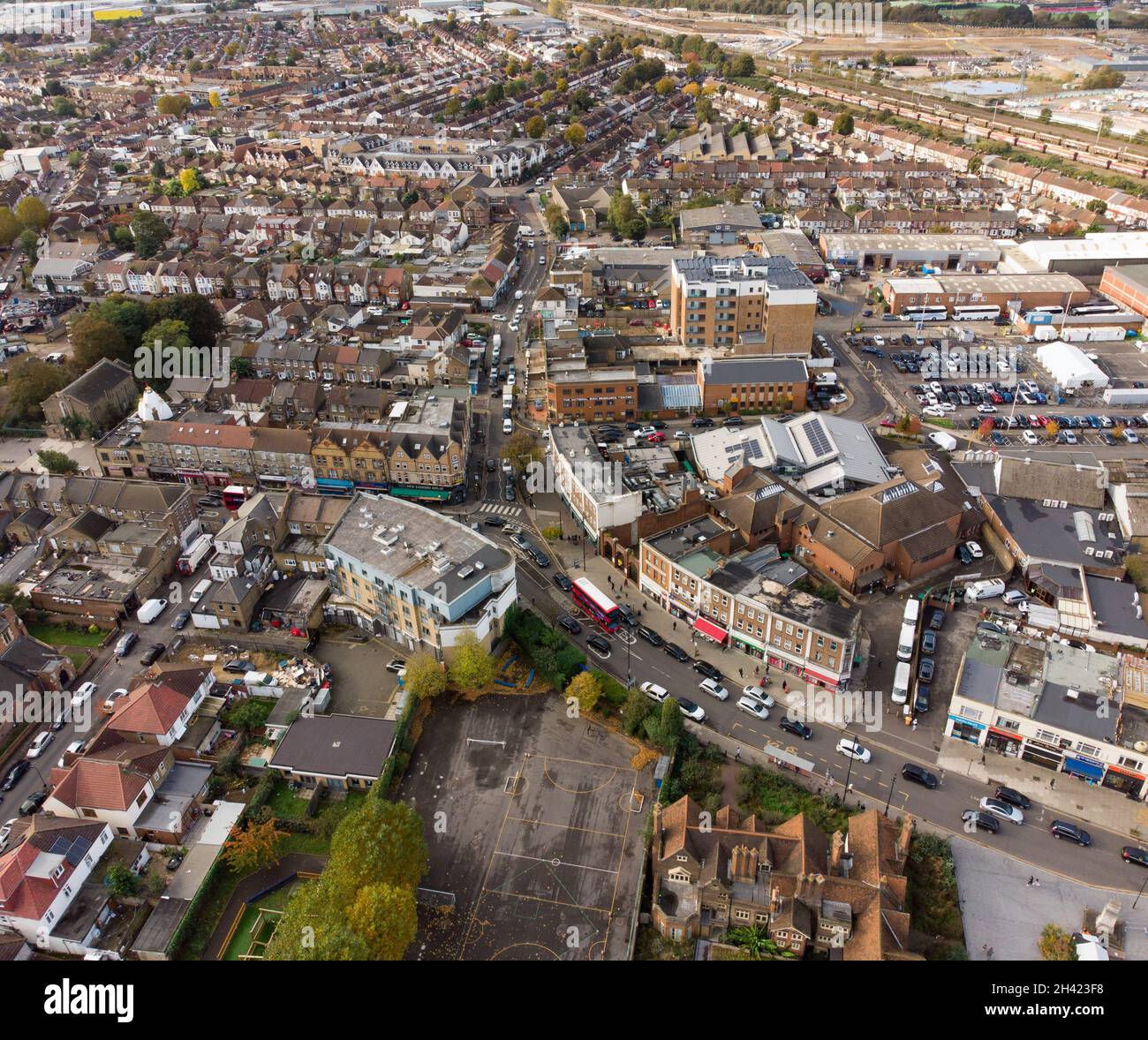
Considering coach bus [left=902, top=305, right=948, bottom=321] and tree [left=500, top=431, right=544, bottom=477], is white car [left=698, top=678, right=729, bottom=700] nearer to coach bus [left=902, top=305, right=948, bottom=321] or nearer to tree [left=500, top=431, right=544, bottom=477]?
tree [left=500, top=431, right=544, bottom=477]

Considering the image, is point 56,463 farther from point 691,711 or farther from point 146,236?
point 146,236

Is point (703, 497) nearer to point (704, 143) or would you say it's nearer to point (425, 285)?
point (425, 285)

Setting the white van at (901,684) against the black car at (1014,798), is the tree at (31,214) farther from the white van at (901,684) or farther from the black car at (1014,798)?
the black car at (1014,798)

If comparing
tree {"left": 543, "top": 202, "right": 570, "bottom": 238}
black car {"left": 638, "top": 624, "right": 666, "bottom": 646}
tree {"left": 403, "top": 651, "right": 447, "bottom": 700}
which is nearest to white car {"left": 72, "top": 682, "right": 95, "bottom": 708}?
tree {"left": 403, "top": 651, "right": 447, "bottom": 700}

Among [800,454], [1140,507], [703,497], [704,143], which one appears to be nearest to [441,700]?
[703,497]

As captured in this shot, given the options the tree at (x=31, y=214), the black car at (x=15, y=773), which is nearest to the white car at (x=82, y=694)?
the black car at (x=15, y=773)
